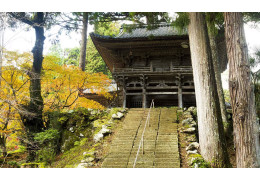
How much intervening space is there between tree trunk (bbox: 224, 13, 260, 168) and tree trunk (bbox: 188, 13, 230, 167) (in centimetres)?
112

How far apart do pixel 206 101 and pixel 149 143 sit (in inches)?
63.2

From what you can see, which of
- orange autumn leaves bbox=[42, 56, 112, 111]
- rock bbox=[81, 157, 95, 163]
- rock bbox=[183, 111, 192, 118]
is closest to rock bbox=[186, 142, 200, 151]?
rock bbox=[183, 111, 192, 118]

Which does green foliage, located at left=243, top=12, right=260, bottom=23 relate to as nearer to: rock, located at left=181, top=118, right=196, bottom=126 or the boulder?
rock, located at left=181, top=118, right=196, bottom=126

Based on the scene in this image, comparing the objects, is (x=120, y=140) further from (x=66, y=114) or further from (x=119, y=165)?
(x=66, y=114)

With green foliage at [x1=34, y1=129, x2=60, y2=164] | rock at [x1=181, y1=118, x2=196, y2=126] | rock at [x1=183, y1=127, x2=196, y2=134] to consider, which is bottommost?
green foliage at [x1=34, y1=129, x2=60, y2=164]

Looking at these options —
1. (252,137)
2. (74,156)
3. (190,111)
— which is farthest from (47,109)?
(252,137)

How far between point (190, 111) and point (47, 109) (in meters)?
4.79

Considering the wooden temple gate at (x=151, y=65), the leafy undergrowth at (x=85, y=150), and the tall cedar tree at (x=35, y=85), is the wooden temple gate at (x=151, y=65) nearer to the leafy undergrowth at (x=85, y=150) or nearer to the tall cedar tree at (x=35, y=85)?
the tall cedar tree at (x=35, y=85)

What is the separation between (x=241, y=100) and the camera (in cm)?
280

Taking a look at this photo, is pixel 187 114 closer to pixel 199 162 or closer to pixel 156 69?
pixel 199 162

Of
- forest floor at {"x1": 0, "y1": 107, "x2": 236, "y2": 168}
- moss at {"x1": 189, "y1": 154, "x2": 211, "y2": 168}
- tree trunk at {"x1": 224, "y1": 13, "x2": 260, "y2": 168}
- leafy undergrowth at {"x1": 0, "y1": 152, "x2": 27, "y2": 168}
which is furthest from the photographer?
leafy undergrowth at {"x1": 0, "y1": 152, "x2": 27, "y2": 168}

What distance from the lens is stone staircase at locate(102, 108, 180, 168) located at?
3883mm

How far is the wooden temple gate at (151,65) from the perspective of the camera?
8.95 meters

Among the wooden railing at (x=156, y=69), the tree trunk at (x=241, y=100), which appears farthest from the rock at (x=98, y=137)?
the wooden railing at (x=156, y=69)
